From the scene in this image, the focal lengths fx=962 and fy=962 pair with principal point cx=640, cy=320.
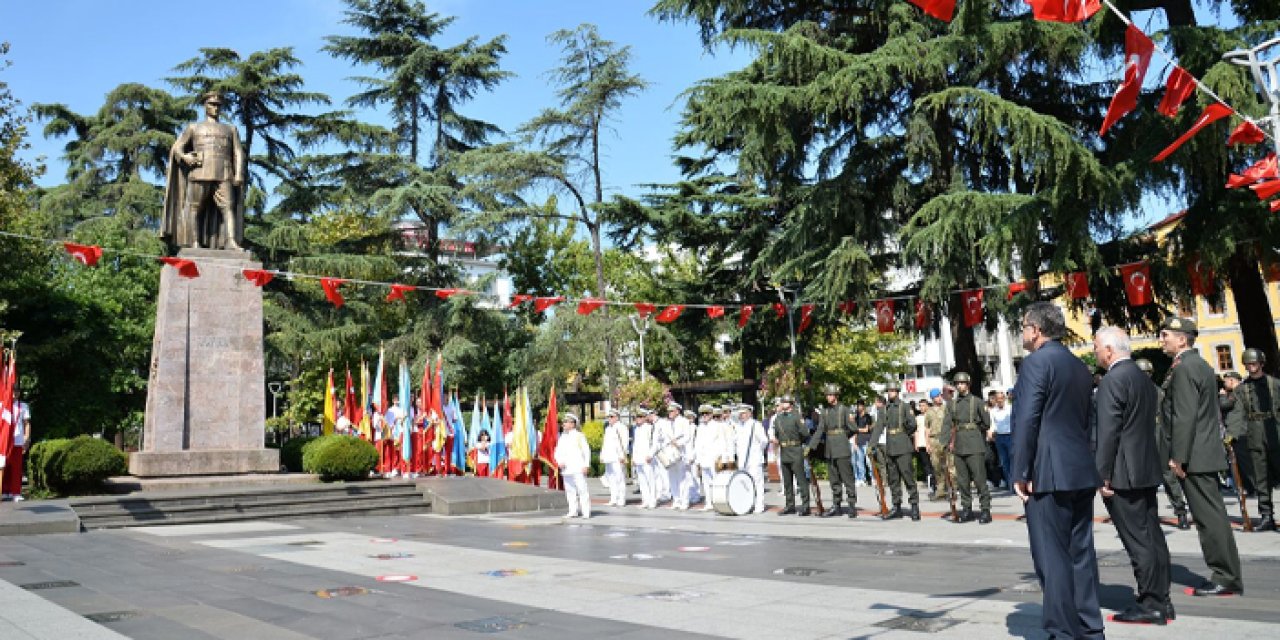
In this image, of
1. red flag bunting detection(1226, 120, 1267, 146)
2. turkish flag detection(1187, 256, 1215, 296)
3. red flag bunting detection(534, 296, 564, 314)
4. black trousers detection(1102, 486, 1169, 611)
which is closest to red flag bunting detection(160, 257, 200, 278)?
red flag bunting detection(534, 296, 564, 314)

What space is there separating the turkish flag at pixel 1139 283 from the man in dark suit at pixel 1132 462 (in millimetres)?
12507

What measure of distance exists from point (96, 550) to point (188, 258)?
866 cm

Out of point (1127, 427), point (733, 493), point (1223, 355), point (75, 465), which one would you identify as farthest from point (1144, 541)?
point (1223, 355)

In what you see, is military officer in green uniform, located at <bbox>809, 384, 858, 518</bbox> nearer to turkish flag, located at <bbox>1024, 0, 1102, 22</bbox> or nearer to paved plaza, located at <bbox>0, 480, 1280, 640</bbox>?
paved plaza, located at <bbox>0, 480, 1280, 640</bbox>

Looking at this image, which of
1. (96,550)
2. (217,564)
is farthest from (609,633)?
(96,550)

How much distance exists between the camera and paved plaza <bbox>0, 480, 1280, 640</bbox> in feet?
19.7

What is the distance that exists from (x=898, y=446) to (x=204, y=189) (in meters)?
14.3

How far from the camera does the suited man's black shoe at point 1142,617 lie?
18.7ft

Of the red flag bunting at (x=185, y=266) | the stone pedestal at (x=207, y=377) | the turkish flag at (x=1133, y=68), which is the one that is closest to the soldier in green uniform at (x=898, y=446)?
the turkish flag at (x=1133, y=68)

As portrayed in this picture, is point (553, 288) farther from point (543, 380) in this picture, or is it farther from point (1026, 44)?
point (1026, 44)

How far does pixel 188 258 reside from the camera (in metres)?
18.6

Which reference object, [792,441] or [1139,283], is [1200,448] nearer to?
[792,441]

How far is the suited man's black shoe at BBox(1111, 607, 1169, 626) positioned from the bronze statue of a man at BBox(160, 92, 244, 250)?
17.7m

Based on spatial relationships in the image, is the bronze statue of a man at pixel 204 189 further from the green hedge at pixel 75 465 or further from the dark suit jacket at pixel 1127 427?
the dark suit jacket at pixel 1127 427
